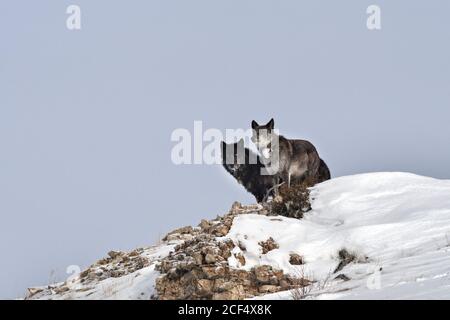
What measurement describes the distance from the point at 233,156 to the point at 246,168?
2.85 ft

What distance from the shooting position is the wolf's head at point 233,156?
22891mm

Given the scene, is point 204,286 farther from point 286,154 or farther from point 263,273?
point 286,154

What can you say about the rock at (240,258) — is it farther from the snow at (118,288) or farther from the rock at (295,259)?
the snow at (118,288)

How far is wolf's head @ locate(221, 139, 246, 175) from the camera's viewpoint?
22.9m

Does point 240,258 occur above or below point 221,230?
below

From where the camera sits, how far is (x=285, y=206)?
14.1m

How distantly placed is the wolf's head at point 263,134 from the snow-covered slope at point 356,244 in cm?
304

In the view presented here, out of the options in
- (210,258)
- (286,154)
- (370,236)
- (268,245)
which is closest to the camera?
(210,258)

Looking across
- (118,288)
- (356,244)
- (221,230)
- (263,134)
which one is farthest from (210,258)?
(263,134)

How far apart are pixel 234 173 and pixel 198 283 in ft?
42.7

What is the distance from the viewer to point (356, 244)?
11.1 m

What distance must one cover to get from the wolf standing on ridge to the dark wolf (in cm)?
327
